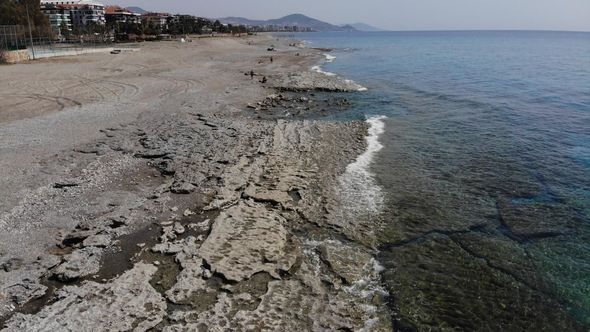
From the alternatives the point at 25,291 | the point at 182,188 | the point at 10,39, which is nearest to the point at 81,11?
the point at 10,39

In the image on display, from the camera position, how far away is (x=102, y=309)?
813 centimetres

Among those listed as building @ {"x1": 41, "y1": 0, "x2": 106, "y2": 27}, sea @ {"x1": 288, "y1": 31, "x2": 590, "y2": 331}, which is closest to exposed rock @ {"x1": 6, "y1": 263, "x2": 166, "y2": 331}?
sea @ {"x1": 288, "y1": 31, "x2": 590, "y2": 331}

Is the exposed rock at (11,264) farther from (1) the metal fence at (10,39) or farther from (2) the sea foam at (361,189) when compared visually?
(1) the metal fence at (10,39)

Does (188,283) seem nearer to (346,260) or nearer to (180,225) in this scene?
(180,225)

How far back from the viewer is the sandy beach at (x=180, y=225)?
8.32 meters

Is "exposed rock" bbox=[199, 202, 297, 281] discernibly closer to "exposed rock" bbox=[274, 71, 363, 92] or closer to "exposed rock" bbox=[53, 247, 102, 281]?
→ "exposed rock" bbox=[53, 247, 102, 281]

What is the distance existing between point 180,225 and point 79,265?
277cm

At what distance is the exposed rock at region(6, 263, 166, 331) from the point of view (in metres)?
7.70

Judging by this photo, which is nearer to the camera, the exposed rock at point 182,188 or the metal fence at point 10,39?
the exposed rock at point 182,188

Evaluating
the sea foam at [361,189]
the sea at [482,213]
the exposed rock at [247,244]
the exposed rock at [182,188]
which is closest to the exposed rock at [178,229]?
the exposed rock at [247,244]

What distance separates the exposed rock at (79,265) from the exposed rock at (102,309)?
49cm

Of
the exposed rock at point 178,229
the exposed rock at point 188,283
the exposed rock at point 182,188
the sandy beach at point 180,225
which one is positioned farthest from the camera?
the exposed rock at point 182,188

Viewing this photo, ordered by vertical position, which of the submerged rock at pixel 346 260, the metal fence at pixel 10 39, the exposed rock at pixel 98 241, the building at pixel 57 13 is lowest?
the submerged rock at pixel 346 260

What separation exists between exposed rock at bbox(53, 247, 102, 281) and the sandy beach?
0.13ft
